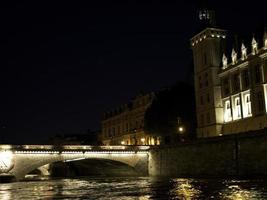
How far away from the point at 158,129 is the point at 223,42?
24220 millimetres

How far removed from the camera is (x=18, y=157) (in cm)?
7169

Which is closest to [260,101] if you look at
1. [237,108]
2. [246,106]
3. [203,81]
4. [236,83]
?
[246,106]

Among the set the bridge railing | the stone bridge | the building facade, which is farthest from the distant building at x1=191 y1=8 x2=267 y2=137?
the building facade

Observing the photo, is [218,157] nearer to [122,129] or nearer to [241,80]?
[241,80]

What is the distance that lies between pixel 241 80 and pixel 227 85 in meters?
→ 5.92

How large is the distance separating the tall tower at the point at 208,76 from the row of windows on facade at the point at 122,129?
2920 centimetres

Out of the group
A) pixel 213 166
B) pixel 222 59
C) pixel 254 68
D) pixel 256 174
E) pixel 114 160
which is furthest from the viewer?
pixel 222 59

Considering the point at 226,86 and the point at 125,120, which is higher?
the point at 226,86

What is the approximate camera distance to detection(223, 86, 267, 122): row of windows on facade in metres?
75.3

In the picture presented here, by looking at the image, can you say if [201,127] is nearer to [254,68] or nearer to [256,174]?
[254,68]

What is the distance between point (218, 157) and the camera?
206 feet

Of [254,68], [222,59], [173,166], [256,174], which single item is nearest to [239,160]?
[256,174]

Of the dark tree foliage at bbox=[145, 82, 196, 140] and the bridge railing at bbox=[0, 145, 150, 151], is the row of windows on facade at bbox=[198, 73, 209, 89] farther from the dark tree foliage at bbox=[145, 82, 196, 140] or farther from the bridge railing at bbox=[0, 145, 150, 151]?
the bridge railing at bbox=[0, 145, 150, 151]

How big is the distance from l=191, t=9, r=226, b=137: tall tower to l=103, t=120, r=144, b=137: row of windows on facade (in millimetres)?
29204
